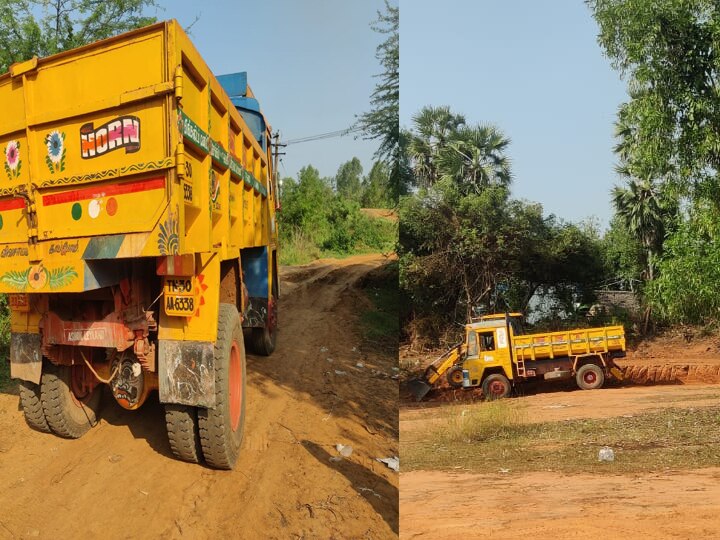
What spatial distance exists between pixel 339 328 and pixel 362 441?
17.3ft

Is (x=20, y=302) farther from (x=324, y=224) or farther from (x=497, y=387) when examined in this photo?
(x=324, y=224)

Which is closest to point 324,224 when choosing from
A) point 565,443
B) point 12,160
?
point 565,443

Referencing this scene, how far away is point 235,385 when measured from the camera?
407 cm

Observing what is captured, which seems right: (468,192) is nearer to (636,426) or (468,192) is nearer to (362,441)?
(636,426)

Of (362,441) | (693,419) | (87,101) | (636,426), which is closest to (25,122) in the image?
(87,101)

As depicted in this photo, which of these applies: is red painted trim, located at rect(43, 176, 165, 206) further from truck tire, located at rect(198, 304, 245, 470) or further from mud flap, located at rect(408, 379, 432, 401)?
mud flap, located at rect(408, 379, 432, 401)

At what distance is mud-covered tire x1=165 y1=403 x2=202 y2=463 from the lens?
3.48 m

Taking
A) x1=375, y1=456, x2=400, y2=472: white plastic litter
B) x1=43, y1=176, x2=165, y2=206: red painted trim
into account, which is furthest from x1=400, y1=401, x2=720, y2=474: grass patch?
x1=43, y1=176, x2=165, y2=206: red painted trim

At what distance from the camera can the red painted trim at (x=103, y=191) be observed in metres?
2.92

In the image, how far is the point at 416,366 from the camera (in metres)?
12.5

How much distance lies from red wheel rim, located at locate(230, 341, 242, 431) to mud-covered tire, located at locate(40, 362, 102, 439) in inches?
51.8

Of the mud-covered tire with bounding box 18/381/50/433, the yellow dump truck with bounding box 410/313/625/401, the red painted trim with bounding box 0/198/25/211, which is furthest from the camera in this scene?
the yellow dump truck with bounding box 410/313/625/401

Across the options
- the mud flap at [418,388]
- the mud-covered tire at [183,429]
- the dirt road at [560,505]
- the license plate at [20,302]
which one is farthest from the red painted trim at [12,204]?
the mud flap at [418,388]

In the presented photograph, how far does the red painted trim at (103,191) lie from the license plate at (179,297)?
0.65 meters
